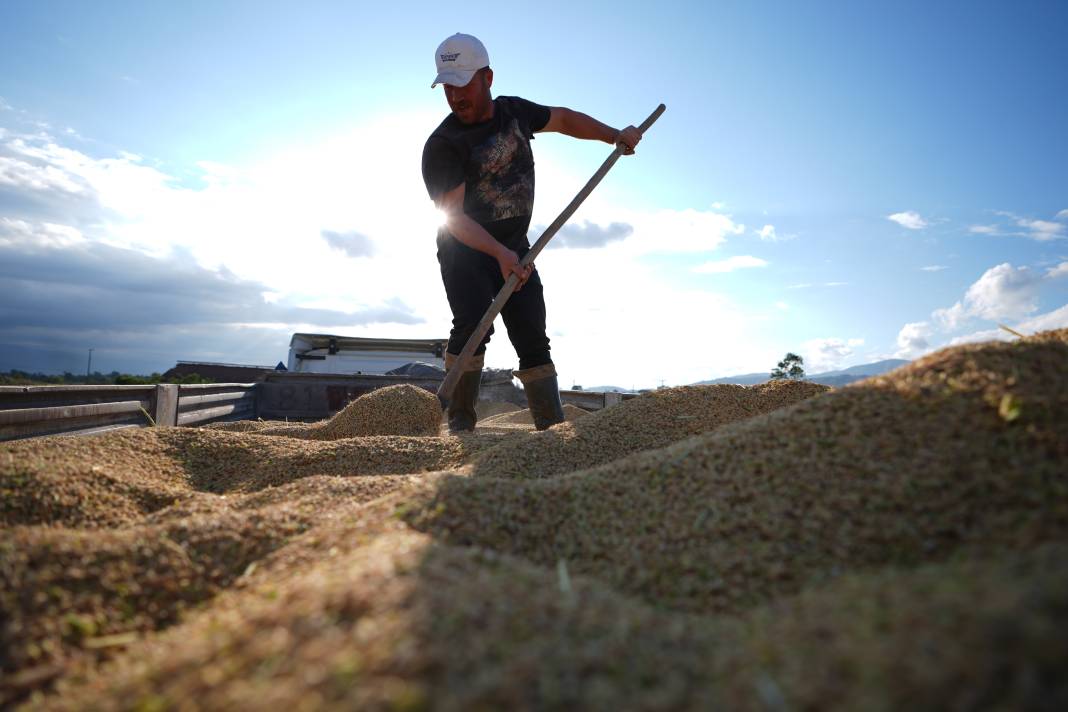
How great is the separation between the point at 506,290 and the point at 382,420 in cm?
153

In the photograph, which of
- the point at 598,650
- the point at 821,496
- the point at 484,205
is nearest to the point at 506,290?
the point at 484,205

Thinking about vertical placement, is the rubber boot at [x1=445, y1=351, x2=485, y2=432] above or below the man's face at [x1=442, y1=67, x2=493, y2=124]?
below

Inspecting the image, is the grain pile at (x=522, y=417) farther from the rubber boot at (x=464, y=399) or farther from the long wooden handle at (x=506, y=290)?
the long wooden handle at (x=506, y=290)

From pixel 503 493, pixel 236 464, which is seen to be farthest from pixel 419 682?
pixel 236 464

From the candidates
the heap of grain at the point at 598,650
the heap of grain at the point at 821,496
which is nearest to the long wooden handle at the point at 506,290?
the heap of grain at the point at 821,496

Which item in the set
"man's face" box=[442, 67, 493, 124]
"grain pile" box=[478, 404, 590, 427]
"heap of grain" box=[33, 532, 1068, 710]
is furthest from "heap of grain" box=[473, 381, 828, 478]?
"grain pile" box=[478, 404, 590, 427]

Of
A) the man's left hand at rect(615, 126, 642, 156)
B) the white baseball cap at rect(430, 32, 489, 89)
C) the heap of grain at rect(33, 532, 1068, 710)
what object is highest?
the white baseball cap at rect(430, 32, 489, 89)

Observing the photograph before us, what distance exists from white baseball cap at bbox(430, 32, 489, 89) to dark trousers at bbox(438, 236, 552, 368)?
0.83 m

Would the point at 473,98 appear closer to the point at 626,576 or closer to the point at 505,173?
the point at 505,173

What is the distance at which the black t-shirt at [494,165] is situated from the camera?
3.46 m

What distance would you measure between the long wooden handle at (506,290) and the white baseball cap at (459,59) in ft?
2.79

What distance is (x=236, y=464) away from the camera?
2795 millimetres

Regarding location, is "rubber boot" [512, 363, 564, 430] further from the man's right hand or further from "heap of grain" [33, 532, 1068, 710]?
"heap of grain" [33, 532, 1068, 710]

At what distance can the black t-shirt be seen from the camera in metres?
3.46
